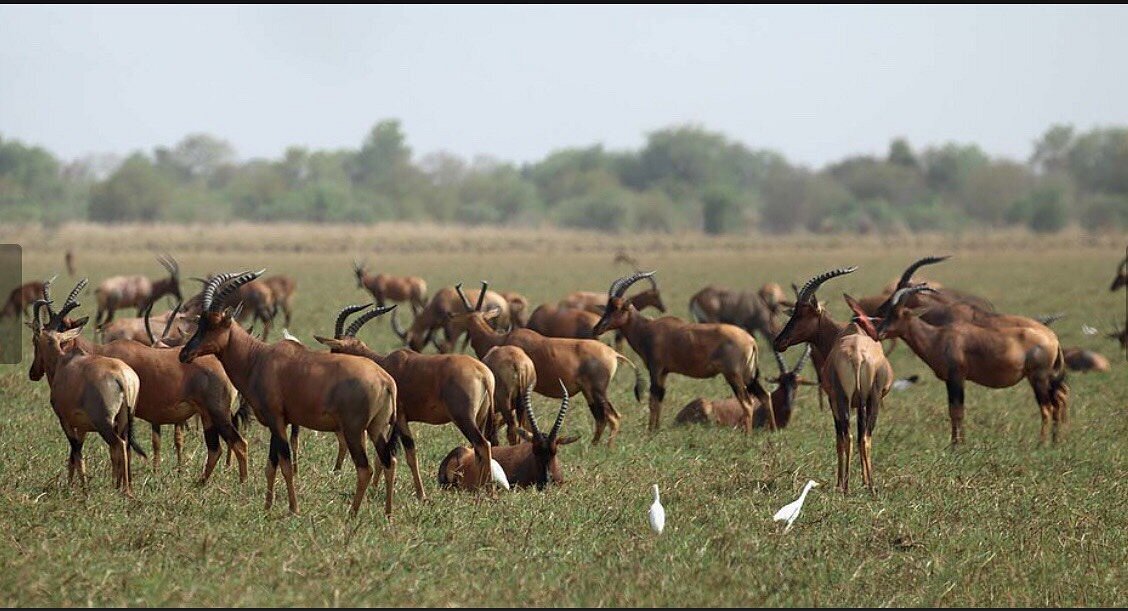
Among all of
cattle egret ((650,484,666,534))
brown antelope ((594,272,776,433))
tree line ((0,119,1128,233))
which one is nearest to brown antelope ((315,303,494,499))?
cattle egret ((650,484,666,534))

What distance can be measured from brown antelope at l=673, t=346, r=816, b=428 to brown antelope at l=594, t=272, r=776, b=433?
15 centimetres

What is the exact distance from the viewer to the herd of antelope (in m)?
9.70

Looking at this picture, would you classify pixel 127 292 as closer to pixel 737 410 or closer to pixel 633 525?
pixel 737 410

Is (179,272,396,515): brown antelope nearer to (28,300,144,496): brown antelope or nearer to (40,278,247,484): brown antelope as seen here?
(28,300,144,496): brown antelope

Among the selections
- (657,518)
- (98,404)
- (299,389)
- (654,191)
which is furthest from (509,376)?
(654,191)

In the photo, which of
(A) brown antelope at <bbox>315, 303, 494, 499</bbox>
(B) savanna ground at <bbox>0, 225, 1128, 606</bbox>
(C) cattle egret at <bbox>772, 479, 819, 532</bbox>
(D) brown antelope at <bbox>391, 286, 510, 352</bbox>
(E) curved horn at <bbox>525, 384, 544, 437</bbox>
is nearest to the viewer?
(B) savanna ground at <bbox>0, 225, 1128, 606</bbox>

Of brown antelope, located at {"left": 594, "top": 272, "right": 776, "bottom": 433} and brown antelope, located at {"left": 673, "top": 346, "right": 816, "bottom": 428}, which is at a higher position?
brown antelope, located at {"left": 594, "top": 272, "right": 776, "bottom": 433}

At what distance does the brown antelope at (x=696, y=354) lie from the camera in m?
14.3

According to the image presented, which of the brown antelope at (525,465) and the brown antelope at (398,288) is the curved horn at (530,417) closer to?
the brown antelope at (525,465)

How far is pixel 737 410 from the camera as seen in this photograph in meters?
14.4

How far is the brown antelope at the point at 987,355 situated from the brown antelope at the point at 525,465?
427 centimetres

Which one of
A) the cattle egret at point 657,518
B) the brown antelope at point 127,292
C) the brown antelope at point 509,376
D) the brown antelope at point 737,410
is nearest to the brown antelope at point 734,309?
the brown antelope at point 737,410

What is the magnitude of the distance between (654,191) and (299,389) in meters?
119

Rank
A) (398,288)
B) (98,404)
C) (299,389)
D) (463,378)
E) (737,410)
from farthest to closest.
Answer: (398,288) < (737,410) < (463,378) < (98,404) < (299,389)
